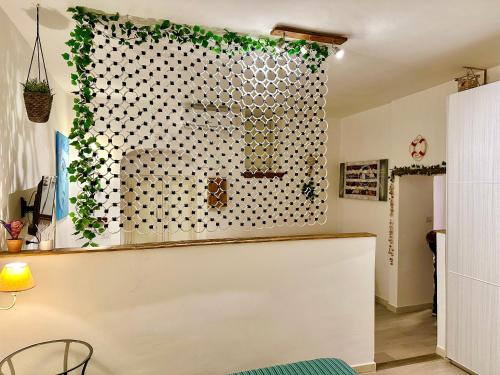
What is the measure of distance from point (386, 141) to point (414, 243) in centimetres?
139

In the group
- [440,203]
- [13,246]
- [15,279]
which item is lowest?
[15,279]

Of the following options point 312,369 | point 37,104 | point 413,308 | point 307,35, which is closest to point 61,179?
point 37,104

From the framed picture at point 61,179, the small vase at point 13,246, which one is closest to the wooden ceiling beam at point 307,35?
the small vase at point 13,246

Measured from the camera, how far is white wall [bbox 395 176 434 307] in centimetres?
451

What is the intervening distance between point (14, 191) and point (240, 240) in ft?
5.22

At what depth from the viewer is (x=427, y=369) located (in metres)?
3.07

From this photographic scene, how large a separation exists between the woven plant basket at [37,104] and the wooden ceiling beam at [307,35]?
1.59 meters

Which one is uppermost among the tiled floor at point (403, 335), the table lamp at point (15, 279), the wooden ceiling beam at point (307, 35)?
the wooden ceiling beam at point (307, 35)

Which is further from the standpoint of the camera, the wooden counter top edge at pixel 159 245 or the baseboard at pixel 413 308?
the baseboard at pixel 413 308

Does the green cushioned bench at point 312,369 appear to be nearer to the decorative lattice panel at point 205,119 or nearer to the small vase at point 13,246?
the decorative lattice panel at point 205,119

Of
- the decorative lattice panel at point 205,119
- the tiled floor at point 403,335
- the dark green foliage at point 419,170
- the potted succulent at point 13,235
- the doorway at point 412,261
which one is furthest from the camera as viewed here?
the doorway at point 412,261

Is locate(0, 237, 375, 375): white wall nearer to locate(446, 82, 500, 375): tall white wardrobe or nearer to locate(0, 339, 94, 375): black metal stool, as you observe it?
locate(0, 339, 94, 375): black metal stool

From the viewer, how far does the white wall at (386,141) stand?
13.0ft

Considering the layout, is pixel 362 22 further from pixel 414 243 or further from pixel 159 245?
pixel 414 243
